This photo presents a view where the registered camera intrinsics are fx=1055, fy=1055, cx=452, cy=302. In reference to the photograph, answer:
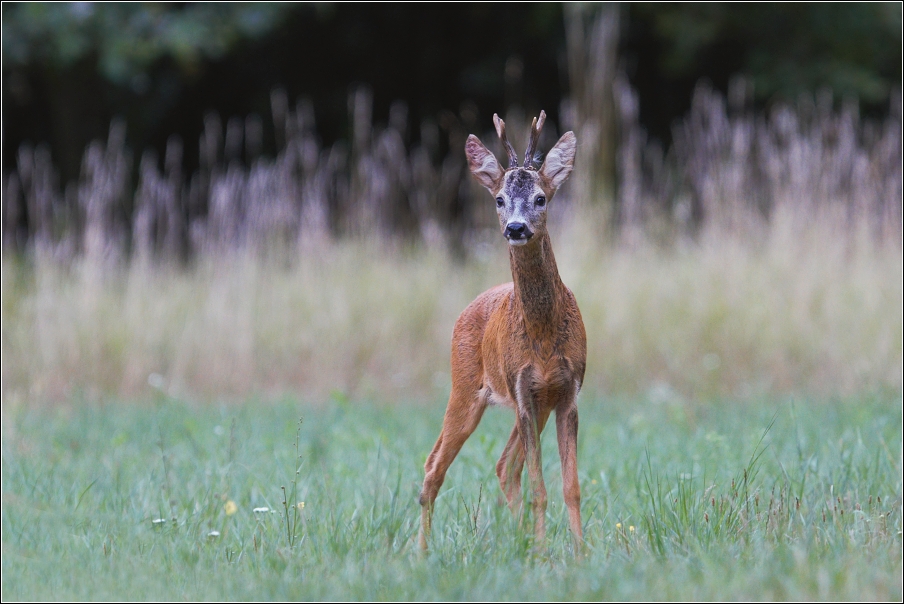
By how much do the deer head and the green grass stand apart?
1.02m

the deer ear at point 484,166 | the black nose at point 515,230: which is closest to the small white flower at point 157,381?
the deer ear at point 484,166

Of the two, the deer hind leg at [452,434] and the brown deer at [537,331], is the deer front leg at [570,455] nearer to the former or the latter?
the brown deer at [537,331]

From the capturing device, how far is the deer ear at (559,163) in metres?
3.77

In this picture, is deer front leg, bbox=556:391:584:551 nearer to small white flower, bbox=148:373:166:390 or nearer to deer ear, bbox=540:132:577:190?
deer ear, bbox=540:132:577:190

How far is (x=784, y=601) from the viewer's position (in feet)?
10.2

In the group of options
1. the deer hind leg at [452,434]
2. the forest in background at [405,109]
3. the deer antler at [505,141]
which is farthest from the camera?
the forest in background at [405,109]

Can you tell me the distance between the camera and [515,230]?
3484 millimetres

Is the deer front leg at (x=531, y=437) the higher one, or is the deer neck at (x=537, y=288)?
the deer neck at (x=537, y=288)

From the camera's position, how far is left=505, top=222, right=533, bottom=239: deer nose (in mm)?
3480

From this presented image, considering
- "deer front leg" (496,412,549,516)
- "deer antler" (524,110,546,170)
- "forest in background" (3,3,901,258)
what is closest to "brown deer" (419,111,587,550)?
"deer antler" (524,110,546,170)

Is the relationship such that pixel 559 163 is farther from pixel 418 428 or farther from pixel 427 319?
pixel 427 319

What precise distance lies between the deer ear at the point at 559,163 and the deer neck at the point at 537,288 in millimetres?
206

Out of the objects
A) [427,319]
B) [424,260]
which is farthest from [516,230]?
[424,260]

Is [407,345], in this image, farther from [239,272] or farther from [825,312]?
[825,312]
